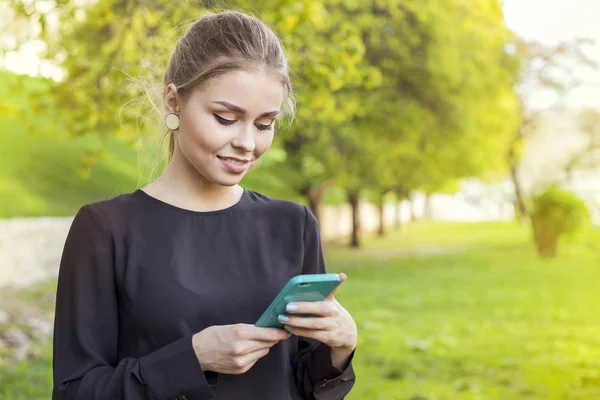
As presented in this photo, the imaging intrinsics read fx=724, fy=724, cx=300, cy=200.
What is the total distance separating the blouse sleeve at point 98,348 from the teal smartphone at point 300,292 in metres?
0.11

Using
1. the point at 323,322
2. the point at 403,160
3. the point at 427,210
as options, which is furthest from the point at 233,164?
the point at 427,210

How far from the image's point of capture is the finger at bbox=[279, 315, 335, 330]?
0.91 metres

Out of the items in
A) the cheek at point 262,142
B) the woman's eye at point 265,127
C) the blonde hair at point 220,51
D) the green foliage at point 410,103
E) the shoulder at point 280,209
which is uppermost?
the green foliage at point 410,103

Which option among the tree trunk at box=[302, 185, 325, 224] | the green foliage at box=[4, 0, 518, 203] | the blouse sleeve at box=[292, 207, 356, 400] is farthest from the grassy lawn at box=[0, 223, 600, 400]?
the blouse sleeve at box=[292, 207, 356, 400]

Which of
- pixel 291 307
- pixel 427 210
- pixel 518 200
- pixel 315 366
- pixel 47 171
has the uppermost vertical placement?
pixel 47 171

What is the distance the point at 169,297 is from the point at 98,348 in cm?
11

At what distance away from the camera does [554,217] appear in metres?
9.88

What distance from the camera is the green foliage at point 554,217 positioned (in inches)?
382

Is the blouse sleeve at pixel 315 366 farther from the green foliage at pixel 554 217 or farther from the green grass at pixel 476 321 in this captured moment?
the green foliage at pixel 554 217

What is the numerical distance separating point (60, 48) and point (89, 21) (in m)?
0.41

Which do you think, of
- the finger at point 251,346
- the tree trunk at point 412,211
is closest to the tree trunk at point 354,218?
the tree trunk at point 412,211

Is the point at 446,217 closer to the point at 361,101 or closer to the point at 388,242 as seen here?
the point at 388,242

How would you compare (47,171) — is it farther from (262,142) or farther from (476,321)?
(262,142)

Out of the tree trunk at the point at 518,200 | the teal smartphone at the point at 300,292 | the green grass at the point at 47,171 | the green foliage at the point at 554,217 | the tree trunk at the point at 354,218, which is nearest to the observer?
the teal smartphone at the point at 300,292
